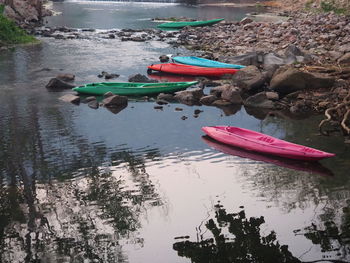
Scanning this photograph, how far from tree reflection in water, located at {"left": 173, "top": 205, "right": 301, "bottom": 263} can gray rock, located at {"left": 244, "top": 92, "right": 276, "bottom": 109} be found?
945 centimetres

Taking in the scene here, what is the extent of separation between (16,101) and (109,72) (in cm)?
671

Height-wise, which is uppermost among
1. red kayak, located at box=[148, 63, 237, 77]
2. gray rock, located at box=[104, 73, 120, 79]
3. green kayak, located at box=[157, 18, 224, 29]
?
red kayak, located at box=[148, 63, 237, 77]

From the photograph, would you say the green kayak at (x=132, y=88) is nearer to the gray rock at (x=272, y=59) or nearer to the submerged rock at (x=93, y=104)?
the submerged rock at (x=93, y=104)

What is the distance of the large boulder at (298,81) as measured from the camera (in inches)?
828

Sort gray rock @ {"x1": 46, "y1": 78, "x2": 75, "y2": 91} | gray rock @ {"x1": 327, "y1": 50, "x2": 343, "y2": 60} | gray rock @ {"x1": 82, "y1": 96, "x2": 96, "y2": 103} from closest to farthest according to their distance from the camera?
gray rock @ {"x1": 82, "y1": 96, "x2": 96, "y2": 103}, gray rock @ {"x1": 46, "y1": 78, "x2": 75, "y2": 91}, gray rock @ {"x1": 327, "y1": 50, "x2": 343, "y2": 60}

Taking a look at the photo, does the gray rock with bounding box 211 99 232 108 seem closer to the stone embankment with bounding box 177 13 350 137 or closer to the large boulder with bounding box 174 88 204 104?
the stone embankment with bounding box 177 13 350 137

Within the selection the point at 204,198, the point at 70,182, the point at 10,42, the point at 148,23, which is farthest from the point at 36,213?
the point at 148,23

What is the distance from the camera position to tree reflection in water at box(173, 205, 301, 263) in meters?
10.3

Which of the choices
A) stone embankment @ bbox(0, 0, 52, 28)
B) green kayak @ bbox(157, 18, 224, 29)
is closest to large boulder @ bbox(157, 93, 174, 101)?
green kayak @ bbox(157, 18, 224, 29)

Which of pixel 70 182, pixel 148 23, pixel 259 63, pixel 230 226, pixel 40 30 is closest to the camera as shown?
pixel 230 226

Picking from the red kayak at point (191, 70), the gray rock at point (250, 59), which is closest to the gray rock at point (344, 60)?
the gray rock at point (250, 59)

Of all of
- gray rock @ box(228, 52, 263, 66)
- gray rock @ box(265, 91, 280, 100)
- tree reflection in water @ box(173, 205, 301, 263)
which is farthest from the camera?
gray rock @ box(228, 52, 263, 66)

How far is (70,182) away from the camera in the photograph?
14.1 m

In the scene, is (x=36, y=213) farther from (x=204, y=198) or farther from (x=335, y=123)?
(x=335, y=123)
